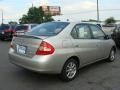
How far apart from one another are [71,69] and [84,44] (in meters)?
0.84

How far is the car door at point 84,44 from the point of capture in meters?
5.73

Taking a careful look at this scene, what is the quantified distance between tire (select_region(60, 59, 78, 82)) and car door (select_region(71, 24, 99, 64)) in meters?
0.26

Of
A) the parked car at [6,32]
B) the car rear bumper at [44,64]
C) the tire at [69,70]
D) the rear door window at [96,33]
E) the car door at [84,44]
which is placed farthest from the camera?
the parked car at [6,32]

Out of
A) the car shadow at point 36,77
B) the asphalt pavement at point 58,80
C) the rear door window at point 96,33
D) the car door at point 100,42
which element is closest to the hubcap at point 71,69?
the asphalt pavement at point 58,80

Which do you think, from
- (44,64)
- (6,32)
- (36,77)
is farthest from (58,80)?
(6,32)

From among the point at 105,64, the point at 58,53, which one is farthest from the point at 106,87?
the point at 105,64

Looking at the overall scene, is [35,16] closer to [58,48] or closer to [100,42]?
[100,42]

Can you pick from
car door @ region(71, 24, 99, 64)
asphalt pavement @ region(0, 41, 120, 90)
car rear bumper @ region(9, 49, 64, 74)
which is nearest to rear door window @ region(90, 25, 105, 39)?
car door @ region(71, 24, 99, 64)

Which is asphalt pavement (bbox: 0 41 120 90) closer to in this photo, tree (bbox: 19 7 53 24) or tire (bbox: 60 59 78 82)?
tire (bbox: 60 59 78 82)

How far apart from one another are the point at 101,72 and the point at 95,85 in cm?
135

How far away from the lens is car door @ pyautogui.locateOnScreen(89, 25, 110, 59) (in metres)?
6.72

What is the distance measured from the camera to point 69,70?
562cm

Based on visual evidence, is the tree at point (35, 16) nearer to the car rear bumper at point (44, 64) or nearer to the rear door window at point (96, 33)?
the rear door window at point (96, 33)

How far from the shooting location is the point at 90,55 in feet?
20.7
